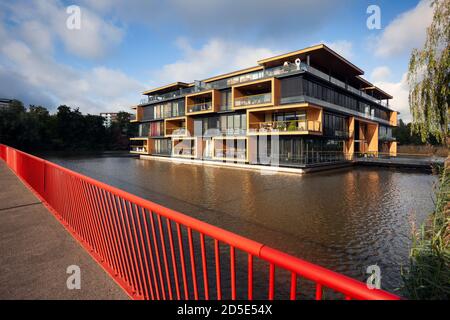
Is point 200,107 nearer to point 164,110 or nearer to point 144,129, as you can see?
point 164,110

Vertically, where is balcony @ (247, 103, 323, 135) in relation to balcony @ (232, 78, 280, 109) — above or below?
below

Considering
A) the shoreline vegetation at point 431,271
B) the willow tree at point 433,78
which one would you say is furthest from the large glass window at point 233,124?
the shoreline vegetation at point 431,271

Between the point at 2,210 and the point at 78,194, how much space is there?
3477 millimetres

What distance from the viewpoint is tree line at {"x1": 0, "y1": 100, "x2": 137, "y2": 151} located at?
50.8 m

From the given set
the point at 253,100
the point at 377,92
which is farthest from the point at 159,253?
the point at 377,92

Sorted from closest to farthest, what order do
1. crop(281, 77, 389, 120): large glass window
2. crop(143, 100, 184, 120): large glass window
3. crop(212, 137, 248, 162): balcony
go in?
crop(281, 77, 389, 120): large glass window → crop(212, 137, 248, 162): balcony → crop(143, 100, 184, 120): large glass window

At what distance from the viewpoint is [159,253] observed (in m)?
3.94

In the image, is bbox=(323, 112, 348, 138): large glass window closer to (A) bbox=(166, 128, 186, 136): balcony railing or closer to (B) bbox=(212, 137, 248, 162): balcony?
(B) bbox=(212, 137, 248, 162): balcony

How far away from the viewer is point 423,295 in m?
3.06

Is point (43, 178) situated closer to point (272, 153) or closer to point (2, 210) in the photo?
point (2, 210)

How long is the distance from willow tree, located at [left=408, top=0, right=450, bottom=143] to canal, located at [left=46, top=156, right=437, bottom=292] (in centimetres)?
314

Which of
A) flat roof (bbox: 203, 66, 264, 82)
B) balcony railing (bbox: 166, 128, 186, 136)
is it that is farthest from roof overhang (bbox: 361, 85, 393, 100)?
balcony railing (bbox: 166, 128, 186, 136)

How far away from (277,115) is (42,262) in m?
23.5

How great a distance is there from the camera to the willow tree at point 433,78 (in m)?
7.59
